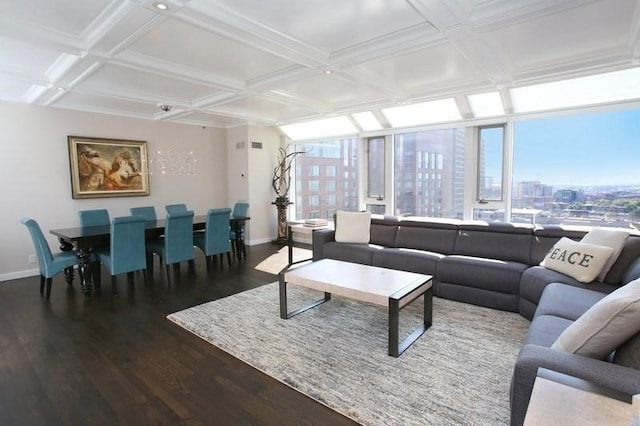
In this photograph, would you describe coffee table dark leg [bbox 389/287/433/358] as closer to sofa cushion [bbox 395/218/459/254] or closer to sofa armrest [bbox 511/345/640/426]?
sofa armrest [bbox 511/345/640/426]

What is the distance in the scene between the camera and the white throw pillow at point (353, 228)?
4.96 m

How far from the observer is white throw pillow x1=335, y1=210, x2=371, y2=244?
195 inches

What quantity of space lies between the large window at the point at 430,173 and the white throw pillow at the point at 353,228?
125 cm

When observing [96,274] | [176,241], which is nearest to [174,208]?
[176,241]

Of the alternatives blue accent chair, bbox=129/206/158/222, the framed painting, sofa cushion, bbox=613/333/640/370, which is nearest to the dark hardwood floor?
sofa cushion, bbox=613/333/640/370

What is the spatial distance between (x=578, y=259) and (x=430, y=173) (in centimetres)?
291

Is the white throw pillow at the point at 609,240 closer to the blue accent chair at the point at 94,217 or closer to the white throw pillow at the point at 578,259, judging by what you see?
the white throw pillow at the point at 578,259

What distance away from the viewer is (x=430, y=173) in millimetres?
5730

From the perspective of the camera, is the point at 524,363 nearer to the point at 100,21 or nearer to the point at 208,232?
the point at 100,21

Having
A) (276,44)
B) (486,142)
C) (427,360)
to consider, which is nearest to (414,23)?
(276,44)

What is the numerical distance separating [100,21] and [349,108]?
12.0ft

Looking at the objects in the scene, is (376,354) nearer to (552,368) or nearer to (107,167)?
(552,368)

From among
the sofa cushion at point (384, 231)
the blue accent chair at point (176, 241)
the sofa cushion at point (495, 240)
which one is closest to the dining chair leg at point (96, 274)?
the blue accent chair at point (176, 241)

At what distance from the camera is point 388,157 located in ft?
20.3
